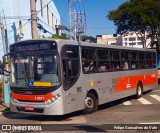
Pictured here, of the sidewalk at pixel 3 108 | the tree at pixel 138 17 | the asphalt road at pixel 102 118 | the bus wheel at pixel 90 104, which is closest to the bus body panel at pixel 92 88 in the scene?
the bus wheel at pixel 90 104

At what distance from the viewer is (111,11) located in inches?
1508

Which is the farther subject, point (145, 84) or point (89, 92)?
point (145, 84)

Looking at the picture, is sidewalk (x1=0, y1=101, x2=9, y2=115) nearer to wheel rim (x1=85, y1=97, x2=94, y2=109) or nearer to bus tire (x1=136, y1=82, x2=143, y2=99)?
wheel rim (x1=85, y1=97, x2=94, y2=109)

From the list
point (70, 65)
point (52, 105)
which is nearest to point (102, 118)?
point (52, 105)

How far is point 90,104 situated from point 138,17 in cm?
2400

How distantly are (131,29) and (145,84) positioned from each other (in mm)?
20476

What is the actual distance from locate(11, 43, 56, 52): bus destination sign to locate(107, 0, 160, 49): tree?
23.9 metres

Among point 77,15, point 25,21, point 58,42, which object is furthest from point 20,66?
point 77,15

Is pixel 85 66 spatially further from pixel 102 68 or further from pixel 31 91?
pixel 31 91

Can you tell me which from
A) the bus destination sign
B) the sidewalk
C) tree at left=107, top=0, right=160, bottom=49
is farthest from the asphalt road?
tree at left=107, top=0, right=160, bottom=49

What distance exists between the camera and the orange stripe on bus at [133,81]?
48.2 ft

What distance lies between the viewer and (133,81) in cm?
1627

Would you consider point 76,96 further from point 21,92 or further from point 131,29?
point 131,29

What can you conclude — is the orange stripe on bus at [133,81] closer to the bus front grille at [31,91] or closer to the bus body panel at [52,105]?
the bus body panel at [52,105]
